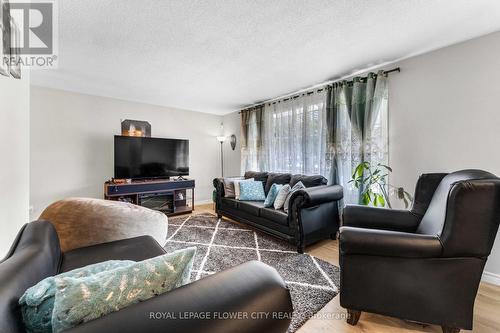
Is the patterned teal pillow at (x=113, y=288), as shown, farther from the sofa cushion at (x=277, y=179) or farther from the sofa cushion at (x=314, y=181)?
the sofa cushion at (x=277, y=179)

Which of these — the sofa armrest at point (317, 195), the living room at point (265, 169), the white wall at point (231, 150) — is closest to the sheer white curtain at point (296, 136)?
the living room at point (265, 169)

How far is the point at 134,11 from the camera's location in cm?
163

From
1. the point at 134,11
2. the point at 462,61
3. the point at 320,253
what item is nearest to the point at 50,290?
the point at 134,11

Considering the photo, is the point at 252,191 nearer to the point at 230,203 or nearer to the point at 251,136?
the point at 230,203

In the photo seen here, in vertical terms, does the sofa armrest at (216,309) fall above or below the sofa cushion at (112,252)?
above

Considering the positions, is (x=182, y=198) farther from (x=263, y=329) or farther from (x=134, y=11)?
(x=263, y=329)

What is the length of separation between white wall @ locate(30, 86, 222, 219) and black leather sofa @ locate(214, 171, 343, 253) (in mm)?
2561

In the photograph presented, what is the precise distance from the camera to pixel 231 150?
203 inches

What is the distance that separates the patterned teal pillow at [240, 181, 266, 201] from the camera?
3.42 meters

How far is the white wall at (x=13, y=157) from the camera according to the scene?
122 cm

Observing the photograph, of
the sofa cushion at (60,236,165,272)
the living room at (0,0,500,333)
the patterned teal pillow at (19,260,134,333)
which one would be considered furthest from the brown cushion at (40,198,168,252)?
the patterned teal pillow at (19,260,134,333)

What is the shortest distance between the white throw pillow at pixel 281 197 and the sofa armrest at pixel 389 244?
59.6 inches

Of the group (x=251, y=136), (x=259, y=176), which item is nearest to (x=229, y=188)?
(x=259, y=176)

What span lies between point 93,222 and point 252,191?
88.3 inches
